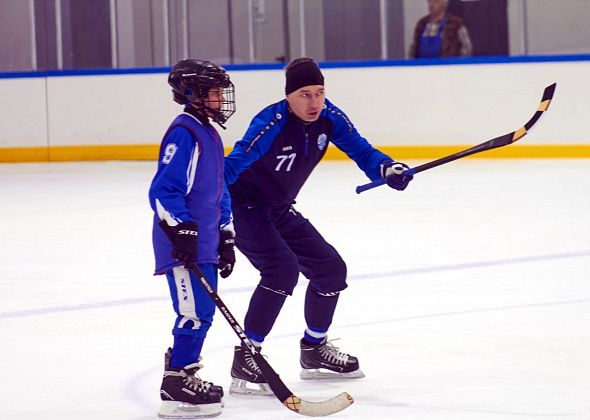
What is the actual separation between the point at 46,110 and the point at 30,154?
1.44ft

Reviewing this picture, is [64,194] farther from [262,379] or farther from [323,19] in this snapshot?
[262,379]

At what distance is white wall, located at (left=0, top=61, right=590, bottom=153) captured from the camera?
10359mm

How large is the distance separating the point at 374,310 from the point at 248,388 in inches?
47.2

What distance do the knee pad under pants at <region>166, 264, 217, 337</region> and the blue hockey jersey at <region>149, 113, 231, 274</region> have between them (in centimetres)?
3

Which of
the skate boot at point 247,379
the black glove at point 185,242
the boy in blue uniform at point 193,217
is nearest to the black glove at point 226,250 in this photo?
the boy in blue uniform at point 193,217

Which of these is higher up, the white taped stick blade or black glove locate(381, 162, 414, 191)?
black glove locate(381, 162, 414, 191)

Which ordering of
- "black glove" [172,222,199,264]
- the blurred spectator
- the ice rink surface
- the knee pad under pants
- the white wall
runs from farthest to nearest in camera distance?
the blurred spectator, the white wall, the ice rink surface, the knee pad under pants, "black glove" [172,222,199,264]

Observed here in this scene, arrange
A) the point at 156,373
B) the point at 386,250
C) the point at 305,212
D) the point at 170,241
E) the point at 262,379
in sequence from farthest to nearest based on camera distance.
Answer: the point at 305,212
the point at 386,250
the point at 156,373
the point at 262,379
the point at 170,241

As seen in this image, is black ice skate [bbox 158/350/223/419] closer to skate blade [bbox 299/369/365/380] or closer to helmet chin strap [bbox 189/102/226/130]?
skate blade [bbox 299/369/365/380]

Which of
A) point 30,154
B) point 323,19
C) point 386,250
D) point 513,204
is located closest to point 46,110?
point 30,154

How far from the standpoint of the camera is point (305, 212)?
7492 millimetres

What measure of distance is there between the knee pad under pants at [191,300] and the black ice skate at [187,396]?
0.10 metres

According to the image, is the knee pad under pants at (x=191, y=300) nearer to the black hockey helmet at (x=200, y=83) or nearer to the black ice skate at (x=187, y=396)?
the black ice skate at (x=187, y=396)

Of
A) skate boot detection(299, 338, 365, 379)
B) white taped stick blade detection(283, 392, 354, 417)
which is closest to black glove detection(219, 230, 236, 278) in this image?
white taped stick blade detection(283, 392, 354, 417)
